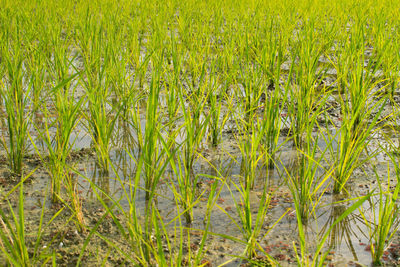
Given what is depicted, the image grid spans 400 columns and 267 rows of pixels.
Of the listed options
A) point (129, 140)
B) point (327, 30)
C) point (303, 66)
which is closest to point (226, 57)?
point (303, 66)

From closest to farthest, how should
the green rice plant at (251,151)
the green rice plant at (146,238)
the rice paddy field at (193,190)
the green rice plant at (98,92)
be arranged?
the green rice plant at (146,238) < the rice paddy field at (193,190) < the green rice plant at (251,151) < the green rice plant at (98,92)

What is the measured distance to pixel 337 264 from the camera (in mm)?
1413

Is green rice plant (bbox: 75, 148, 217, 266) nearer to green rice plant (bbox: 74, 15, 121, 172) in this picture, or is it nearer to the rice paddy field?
the rice paddy field

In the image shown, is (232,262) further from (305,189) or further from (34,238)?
(34,238)

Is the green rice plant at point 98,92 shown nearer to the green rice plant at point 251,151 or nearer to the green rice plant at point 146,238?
the green rice plant at point 146,238

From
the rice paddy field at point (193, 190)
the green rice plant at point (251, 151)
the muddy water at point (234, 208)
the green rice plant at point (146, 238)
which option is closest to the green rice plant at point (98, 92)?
the rice paddy field at point (193, 190)

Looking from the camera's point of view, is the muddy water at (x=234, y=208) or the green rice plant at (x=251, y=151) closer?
the muddy water at (x=234, y=208)

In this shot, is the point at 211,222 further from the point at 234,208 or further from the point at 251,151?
the point at 251,151

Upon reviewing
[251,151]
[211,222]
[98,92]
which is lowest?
[211,222]

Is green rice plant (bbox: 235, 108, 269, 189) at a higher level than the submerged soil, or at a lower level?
higher

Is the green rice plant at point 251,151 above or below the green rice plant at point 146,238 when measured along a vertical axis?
above

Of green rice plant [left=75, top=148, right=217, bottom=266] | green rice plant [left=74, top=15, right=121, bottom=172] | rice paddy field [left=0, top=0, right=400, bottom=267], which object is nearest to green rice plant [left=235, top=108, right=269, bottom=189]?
rice paddy field [left=0, top=0, right=400, bottom=267]

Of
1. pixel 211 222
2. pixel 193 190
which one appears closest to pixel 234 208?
pixel 211 222

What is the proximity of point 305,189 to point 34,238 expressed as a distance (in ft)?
3.10
